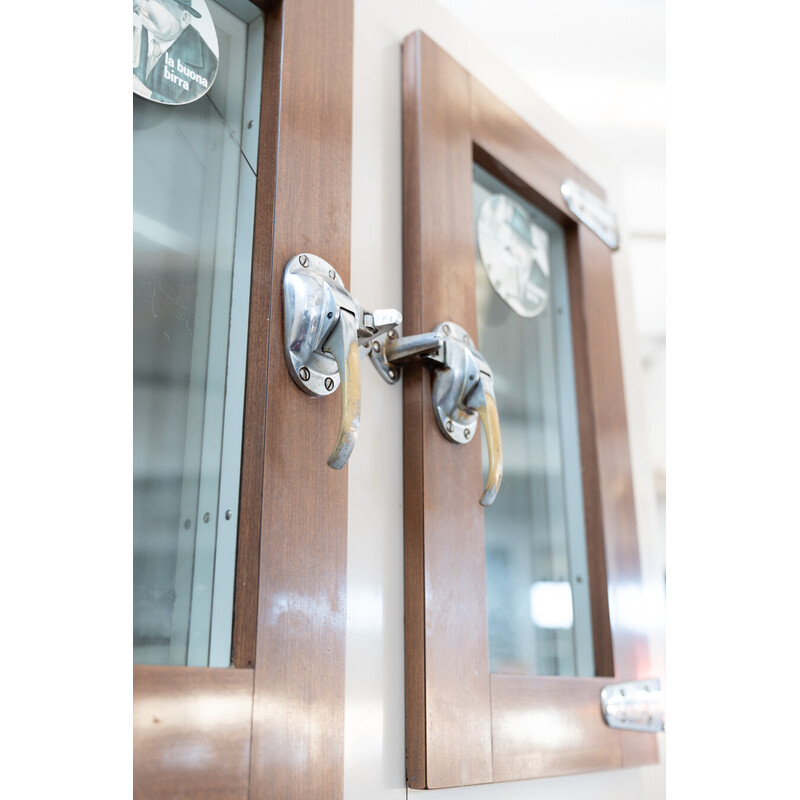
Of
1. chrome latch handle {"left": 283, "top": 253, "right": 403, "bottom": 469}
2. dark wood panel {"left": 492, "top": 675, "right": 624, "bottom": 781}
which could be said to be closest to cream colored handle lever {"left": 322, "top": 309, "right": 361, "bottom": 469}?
chrome latch handle {"left": 283, "top": 253, "right": 403, "bottom": 469}

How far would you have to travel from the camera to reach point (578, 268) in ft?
2.72

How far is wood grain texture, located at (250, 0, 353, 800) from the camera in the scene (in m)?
0.41

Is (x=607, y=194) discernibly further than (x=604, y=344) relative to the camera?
Yes

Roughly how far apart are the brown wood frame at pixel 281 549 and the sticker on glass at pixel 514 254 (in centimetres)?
23

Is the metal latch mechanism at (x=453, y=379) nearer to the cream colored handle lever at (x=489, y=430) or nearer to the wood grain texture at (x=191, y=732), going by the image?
the cream colored handle lever at (x=489, y=430)

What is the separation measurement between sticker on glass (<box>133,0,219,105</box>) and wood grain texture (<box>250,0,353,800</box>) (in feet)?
0.15

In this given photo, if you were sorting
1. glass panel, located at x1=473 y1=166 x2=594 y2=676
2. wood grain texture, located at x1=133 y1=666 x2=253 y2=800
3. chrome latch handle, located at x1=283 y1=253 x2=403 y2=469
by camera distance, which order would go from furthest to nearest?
glass panel, located at x1=473 y1=166 x2=594 y2=676 < chrome latch handle, located at x1=283 y1=253 x2=403 y2=469 < wood grain texture, located at x1=133 y1=666 x2=253 y2=800

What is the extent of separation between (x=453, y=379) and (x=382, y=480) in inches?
3.1

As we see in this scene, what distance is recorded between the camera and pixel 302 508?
45cm

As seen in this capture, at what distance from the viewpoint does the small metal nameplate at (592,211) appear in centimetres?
82

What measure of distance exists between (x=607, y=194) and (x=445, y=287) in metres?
0.46

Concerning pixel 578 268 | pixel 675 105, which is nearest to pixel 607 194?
pixel 578 268

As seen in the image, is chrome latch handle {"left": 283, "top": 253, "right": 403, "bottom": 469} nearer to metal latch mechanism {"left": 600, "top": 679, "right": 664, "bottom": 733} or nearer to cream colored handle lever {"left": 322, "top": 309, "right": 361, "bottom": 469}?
cream colored handle lever {"left": 322, "top": 309, "right": 361, "bottom": 469}
